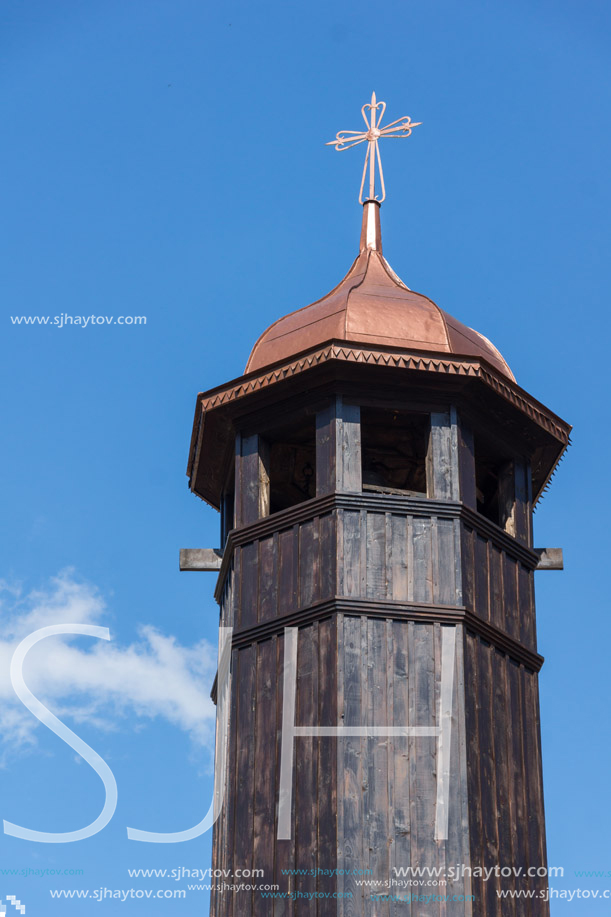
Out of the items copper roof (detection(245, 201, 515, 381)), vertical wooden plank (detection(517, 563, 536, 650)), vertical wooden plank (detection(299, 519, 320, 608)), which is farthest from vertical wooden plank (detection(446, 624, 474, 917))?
copper roof (detection(245, 201, 515, 381))

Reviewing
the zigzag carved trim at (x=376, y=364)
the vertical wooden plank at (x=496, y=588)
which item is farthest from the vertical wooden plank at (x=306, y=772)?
the zigzag carved trim at (x=376, y=364)

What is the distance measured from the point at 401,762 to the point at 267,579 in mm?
2725

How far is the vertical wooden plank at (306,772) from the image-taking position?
17.3 metres

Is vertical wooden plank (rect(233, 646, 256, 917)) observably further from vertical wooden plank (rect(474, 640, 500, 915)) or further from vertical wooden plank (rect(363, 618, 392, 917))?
vertical wooden plank (rect(474, 640, 500, 915))

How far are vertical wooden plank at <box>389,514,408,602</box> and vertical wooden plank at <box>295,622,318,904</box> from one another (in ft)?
3.16

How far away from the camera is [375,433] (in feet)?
68.1

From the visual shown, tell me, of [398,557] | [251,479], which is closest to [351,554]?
[398,557]

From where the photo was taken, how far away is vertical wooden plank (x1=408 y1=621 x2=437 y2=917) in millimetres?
17234

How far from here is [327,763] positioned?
17.7m

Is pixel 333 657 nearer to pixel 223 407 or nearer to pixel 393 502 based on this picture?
pixel 393 502

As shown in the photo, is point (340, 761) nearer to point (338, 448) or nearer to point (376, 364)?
point (338, 448)

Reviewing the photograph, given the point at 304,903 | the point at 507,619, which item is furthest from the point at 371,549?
the point at 304,903

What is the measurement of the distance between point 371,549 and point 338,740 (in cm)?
218

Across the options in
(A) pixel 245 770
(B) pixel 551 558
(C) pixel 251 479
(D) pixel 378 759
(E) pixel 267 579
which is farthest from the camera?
(B) pixel 551 558
